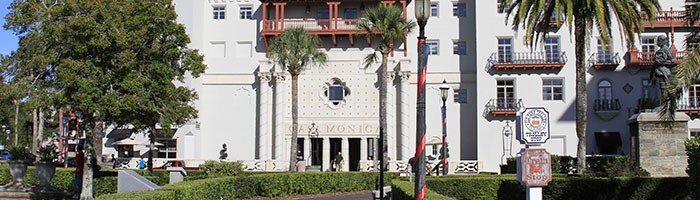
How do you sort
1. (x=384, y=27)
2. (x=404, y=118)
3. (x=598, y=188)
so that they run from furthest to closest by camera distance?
(x=404, y=118)
(x=384, y=27)
(x=598, y=188)

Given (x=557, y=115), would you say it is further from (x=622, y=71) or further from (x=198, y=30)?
(x=198, y=30)

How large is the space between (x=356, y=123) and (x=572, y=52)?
14908 mm

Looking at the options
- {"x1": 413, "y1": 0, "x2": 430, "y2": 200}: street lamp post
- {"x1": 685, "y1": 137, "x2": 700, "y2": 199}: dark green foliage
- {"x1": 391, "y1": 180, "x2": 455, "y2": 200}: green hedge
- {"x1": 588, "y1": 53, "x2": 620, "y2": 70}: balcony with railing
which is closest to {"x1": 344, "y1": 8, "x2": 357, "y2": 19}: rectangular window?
{"x1": 588, "y1": 53, "x2": 620, "y2": 70}: balcony with railing

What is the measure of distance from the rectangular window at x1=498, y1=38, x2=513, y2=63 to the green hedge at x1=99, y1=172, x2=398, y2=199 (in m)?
14.7

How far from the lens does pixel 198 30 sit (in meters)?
49.9

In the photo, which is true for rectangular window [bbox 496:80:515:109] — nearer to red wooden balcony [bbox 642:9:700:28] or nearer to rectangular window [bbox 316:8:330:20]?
red wooden balcony [bbox 642:9:700:28]

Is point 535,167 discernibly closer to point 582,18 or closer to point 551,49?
point 582,18

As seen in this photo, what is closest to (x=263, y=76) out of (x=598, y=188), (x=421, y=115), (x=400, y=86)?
(x=400, y=86)

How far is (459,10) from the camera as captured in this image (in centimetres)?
4922

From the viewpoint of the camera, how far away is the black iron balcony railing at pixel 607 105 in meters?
45.5

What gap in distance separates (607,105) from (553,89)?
3481 mm

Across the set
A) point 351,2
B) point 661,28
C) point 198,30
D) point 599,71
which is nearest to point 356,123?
point 351,2

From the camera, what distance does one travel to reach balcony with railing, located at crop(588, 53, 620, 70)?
45.5 meters

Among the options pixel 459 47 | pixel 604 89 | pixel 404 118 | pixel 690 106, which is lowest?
pixel 404 118
